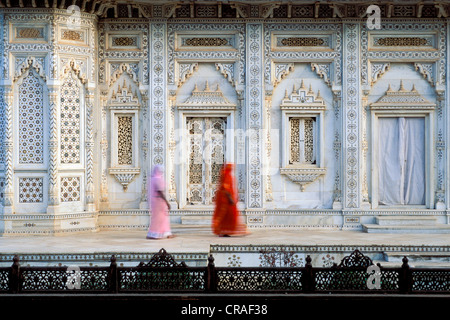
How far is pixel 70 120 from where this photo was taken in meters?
13.9

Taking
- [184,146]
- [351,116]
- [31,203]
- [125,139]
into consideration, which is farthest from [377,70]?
[31,203]

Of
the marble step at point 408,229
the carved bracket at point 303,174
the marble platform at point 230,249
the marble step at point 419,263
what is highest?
the carved bracket at point 303,174

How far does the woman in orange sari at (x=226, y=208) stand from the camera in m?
13.1

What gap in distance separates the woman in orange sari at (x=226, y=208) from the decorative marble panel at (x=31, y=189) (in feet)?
9.74

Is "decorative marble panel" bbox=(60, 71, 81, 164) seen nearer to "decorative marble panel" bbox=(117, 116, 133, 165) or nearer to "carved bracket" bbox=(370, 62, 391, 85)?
"decorative marble panel" bbox=(117, 116, 133, 165)

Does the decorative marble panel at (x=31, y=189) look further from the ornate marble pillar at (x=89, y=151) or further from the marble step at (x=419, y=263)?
the marble step at (x=419, y=263)

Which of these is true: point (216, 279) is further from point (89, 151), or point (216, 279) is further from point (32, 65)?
point (32, 65)

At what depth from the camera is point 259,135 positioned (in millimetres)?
14500

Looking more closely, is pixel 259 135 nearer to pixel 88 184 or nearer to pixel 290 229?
pixel 290 229

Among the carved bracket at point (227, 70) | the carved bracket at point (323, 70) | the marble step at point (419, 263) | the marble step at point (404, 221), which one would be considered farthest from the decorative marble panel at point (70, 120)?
the marble step at point (419, 263)

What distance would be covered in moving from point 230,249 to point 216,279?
2260 millimetres

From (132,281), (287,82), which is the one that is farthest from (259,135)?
(132,281)

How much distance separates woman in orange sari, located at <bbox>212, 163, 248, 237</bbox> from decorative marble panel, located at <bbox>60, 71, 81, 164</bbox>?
263cm
